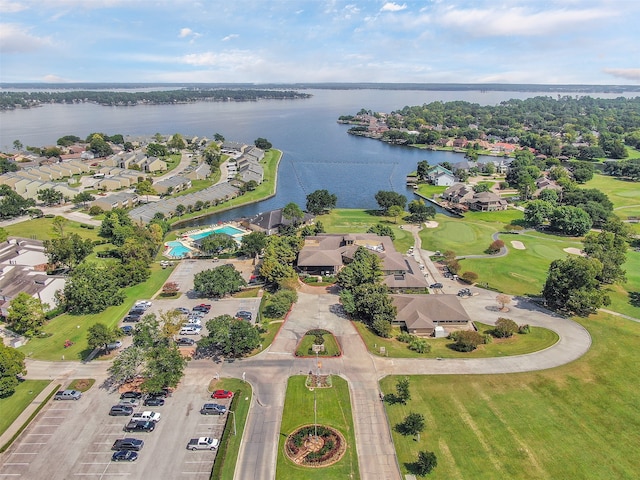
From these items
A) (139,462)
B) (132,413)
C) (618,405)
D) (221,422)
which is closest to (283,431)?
(221,422)

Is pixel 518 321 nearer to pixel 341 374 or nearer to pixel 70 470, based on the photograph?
pixel 341 374

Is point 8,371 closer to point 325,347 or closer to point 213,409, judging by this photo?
point 213,409

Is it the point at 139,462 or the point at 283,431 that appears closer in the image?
the point at 139,462

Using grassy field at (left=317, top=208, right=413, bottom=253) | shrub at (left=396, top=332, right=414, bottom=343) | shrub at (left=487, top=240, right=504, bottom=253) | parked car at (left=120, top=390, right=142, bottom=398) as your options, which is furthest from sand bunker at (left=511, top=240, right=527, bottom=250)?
parked car at (left=120, top=390, right=142, bottom=398)

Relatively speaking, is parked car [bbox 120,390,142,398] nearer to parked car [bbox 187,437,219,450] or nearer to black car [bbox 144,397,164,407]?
black car [bbox 144,397,164,407]

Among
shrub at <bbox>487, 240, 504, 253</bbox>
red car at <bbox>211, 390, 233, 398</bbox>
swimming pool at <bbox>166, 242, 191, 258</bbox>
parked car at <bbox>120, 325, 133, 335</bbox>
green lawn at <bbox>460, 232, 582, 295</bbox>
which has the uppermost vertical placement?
shrub at <bbox>487, 240, 504, 253</bbox>

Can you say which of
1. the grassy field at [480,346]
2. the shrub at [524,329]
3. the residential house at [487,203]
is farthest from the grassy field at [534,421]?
the residential house at [487,203]
